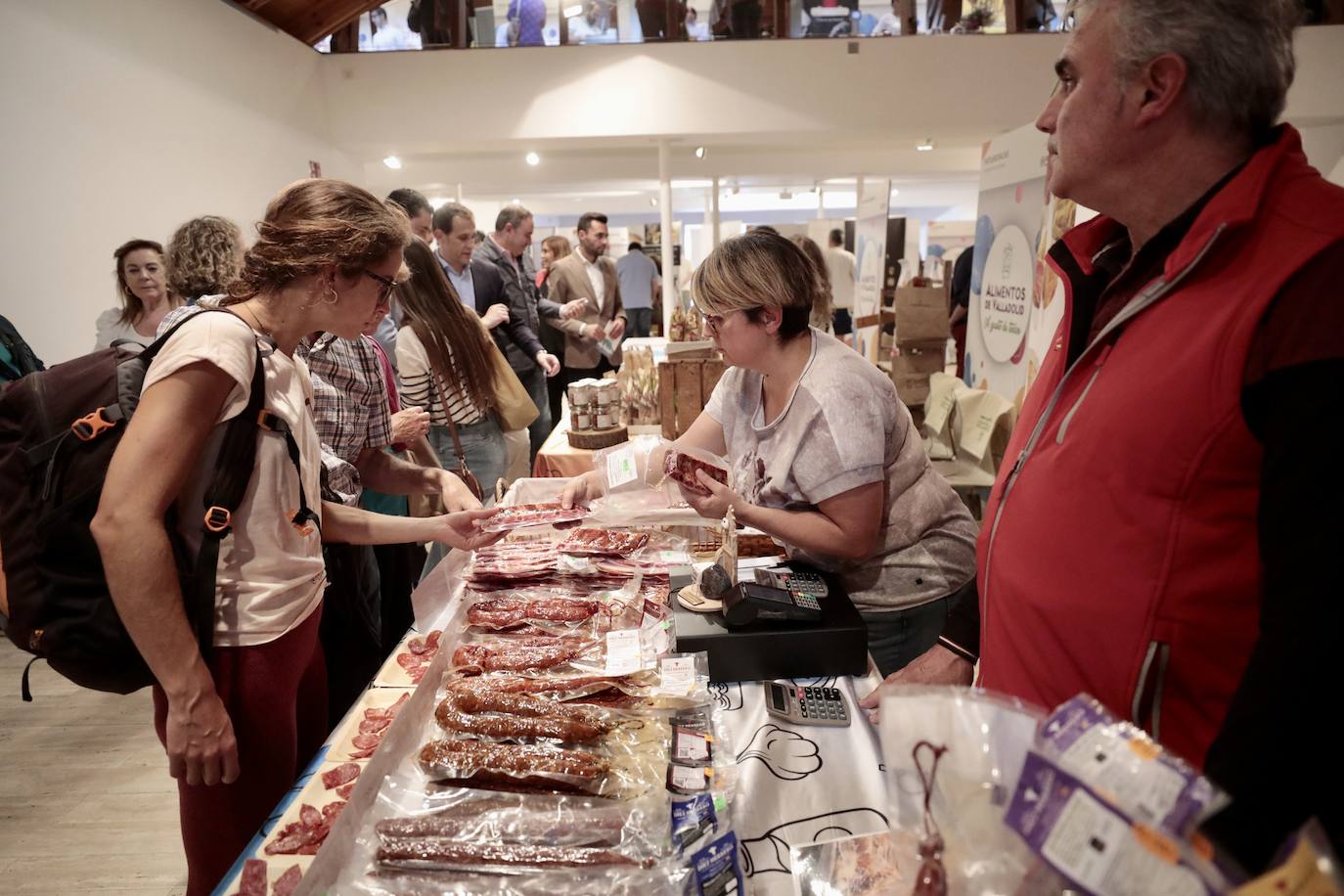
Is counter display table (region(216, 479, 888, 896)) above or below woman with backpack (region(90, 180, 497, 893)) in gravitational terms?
below

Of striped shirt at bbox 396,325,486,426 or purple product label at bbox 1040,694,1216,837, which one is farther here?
striped shirt at bbox 396,325,486,426

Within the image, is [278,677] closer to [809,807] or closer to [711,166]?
[809,807]

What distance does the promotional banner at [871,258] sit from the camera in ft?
23.5

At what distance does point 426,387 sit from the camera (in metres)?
3.54

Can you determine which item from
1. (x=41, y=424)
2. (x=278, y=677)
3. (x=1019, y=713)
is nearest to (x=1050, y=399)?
(x=1019, y=713)

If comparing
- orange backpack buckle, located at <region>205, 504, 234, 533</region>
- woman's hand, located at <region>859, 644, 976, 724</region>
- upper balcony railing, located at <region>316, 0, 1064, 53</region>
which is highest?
upper balcony railing, located at <region>316, 0, 1064, 53</region>

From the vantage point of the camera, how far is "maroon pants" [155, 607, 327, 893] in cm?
142

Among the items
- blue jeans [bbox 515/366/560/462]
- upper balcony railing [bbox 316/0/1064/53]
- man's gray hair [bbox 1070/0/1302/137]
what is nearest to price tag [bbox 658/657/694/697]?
man's gray hair [bbox 1070/0/1302/137]

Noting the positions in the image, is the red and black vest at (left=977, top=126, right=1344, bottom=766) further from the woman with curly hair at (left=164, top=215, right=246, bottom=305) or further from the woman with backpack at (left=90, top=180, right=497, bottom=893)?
the woman with curly hair at (left=164, top=215, right=246, bottom=305)

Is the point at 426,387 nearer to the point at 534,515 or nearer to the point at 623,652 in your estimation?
the point at 534,515

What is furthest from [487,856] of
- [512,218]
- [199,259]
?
[512,218]

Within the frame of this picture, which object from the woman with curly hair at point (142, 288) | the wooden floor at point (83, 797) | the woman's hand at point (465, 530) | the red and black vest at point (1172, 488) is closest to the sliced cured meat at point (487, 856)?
the red and black vest at point (1172, 488)

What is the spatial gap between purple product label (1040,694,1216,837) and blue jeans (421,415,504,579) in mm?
3395

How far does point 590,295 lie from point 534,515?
4989 mm
